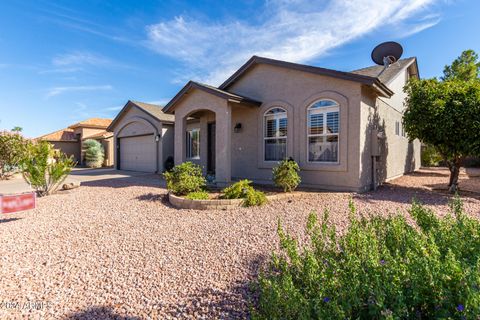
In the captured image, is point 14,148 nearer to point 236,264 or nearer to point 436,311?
point 236,264

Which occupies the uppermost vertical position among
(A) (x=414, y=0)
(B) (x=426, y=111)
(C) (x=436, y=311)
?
(A) (x=414, y=0)

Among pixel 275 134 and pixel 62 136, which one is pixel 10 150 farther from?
pixel 62 136

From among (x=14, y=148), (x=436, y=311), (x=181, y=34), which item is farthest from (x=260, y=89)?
(x=14, y=148)

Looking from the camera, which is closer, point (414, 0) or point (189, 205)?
point (189, 205)

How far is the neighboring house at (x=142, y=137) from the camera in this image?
670 inches

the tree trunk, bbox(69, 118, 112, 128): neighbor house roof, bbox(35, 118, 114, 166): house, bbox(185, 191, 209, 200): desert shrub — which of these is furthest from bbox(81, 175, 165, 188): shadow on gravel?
bbox(69, 118, 112, 128): neighbor house roof

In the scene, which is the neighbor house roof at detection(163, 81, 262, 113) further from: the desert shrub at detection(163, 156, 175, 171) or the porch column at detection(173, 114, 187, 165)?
the desert shrub at detection(163, 156, 175, 171)

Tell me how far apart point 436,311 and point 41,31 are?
16306mm

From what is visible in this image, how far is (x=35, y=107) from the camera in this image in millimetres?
17891

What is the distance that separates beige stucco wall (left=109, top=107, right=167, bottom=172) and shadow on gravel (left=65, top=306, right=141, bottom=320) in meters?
14.5

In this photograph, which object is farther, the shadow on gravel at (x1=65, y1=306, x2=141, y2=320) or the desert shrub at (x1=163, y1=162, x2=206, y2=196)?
the desert shrub at (x1=163, y1=162, x2=206, y2=196)

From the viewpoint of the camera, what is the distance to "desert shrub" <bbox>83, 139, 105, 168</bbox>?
2439cm

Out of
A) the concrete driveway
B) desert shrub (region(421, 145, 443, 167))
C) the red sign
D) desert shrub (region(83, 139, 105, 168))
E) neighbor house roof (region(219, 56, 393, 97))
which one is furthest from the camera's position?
desert shrub (region(83, 139, 105, 168))

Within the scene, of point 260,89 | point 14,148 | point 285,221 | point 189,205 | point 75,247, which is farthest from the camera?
point 14,148
